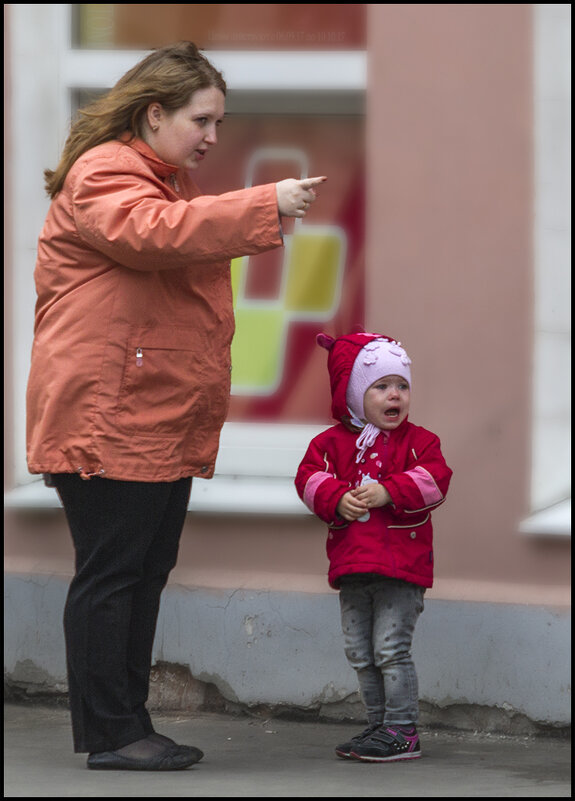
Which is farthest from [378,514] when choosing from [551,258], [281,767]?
[551,258]

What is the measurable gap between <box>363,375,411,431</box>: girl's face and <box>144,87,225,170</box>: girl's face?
0.83 meters

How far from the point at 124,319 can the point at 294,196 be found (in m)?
0.55

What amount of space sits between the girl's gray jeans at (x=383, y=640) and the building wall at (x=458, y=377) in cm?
56

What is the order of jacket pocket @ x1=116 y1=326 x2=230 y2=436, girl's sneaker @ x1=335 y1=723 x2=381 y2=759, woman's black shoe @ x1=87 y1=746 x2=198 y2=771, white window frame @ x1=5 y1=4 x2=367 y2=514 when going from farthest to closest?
1. white window frame @ x1=5 y1=4 x2=367 y2=514
2. girl's sneaker @ x1=335 y1=723 x2=381 y2=759
3. woman's black shoe @ x1=87 y1=746 x2=198 y2=771
4. jacket pocket @ x1=116 y1=326 x2=230 y2=436

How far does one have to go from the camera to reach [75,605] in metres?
4.04

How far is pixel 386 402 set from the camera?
4.25 m

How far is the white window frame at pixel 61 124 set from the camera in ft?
17.0

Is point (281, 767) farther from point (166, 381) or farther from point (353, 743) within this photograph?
point (166, 381)

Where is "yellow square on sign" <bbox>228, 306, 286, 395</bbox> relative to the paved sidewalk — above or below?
above

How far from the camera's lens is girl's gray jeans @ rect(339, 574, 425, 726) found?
428 centimetres

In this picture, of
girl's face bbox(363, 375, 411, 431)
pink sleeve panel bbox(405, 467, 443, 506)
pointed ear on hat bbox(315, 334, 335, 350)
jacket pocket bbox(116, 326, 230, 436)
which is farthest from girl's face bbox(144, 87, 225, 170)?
pink sleeve panel bbox(405, 467, 443, 506)

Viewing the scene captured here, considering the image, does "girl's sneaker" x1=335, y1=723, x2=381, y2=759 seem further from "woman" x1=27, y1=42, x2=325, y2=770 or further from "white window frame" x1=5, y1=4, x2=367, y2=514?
"white window frame" x1=5, y1=4, x2=367, y2=514

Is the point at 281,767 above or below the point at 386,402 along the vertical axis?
below

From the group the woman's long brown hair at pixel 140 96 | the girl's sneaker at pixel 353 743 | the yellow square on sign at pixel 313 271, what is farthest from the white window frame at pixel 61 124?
the woman's long brown hair at pixel 140 96
